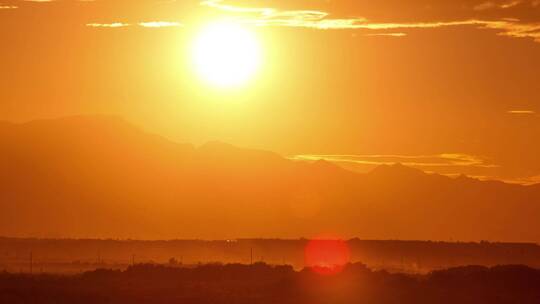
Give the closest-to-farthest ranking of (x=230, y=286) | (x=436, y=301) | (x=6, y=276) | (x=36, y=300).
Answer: (x=36, y=300)
(x=436, y=301)
(x=230, y=286)
(x=6, y=276)

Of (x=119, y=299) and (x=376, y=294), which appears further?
(x=376, y=294)

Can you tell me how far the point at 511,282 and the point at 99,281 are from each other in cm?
3635

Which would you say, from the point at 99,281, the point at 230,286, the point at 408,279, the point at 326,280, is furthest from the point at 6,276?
the point at 408,279

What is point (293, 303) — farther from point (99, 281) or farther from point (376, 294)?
point (99, 281)

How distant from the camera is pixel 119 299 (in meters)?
90.6

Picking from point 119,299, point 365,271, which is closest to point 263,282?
point 365,271

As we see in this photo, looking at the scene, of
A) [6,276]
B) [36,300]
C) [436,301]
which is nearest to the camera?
[36,300]

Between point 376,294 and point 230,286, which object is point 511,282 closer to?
point 376,294

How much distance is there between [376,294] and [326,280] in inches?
373

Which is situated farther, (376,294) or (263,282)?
(263,282)

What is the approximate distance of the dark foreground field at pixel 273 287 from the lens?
3605 inches

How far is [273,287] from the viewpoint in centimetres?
9900

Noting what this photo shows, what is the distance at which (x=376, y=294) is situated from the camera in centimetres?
9838

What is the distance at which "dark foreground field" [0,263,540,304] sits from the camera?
300ft
